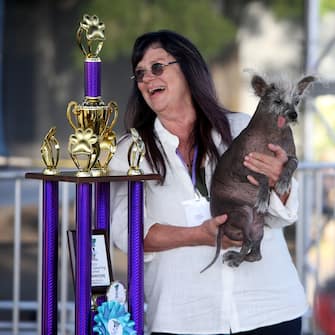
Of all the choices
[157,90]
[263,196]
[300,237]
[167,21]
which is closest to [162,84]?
[157,90]

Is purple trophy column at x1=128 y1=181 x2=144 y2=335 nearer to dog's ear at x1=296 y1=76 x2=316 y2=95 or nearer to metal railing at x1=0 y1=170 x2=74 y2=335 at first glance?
dog's ear at x1=296 y1=76 x2=316 y2=95

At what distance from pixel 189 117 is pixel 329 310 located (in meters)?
1.90

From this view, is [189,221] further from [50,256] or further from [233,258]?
[50,256]

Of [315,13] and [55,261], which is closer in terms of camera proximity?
[55,261]

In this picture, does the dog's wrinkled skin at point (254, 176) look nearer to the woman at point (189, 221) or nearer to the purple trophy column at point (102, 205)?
the woman at point (189, 221)

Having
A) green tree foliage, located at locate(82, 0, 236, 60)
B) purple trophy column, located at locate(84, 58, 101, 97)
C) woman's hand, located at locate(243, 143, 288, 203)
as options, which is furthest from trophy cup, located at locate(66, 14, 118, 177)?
green tree foliage, located at locate(82, 0, 236, 60)

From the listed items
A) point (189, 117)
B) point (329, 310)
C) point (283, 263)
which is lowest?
point (329, 310)

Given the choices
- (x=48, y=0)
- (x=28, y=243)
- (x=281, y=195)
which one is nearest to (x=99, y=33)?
(x=281, y=195)

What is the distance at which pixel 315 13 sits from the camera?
5844 mm

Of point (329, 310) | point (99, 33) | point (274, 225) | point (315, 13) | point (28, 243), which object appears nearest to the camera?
point (99, 33)

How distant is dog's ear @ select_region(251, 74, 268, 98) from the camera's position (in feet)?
6.93

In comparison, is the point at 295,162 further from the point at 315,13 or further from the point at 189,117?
the point at 315,13

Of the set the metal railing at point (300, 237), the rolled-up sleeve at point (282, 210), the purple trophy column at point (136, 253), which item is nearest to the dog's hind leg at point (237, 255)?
the rolled-up sleeve at point (282, 210)

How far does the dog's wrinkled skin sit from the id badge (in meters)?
0.04
